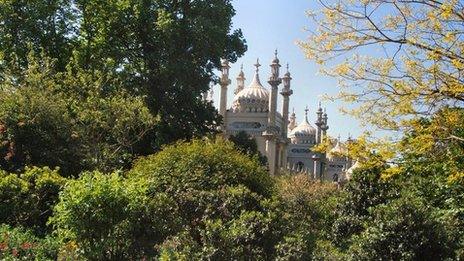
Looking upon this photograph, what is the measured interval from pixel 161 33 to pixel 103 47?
2428 mm

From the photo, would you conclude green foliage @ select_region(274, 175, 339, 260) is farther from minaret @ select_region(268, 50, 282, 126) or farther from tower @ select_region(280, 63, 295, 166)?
tower @ select_region(280, 63, 295, 166)

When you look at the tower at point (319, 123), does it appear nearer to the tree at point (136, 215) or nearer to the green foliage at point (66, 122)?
the green foliage at point (66, 122)

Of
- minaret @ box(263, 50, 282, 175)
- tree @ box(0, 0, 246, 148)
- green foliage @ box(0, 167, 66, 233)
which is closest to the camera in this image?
green foliage @ box(0, 167, 66, 233)

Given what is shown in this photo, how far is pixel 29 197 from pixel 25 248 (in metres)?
3.74

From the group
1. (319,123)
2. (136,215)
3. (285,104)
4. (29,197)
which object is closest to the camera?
(136,215)

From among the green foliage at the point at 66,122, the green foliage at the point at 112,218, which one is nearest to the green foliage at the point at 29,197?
the green foliage at the point at 66,122

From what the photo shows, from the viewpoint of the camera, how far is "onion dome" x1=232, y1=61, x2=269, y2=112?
4859cm

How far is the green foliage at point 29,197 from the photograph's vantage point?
42.5 ft

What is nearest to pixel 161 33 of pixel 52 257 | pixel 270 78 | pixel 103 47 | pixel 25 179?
pixel 103 47

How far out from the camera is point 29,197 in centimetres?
1331

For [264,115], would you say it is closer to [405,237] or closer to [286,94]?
[286,94]

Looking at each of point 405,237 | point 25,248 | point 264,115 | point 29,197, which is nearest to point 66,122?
point 29,197

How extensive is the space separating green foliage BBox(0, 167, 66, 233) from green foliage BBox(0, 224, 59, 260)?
198 cm

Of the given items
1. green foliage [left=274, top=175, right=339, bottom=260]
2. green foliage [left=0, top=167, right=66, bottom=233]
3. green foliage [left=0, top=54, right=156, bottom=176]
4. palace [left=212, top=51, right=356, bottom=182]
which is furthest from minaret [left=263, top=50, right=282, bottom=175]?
green foliage [left=0, top=167, right=66, bottom=233]
